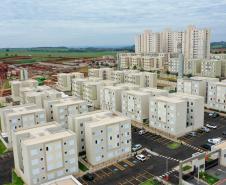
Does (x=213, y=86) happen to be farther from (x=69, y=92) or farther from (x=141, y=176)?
(x=69, y=92)

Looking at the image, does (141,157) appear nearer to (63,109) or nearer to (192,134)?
(192,134)

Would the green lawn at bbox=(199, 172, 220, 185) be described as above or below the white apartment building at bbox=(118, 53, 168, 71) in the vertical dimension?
below

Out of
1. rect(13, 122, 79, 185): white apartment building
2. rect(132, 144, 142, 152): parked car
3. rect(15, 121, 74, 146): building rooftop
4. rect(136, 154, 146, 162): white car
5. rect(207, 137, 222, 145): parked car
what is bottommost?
rect(136, 154, 146, 162): white car

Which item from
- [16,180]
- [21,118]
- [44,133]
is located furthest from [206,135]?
[21,118]

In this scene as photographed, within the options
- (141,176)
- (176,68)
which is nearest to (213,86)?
(141,176)


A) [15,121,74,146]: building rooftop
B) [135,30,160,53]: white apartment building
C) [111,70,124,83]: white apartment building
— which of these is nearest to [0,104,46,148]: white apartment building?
[15,121,74,146]: building rooftop

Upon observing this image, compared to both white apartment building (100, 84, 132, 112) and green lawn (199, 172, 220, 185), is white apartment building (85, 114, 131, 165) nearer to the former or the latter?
green lawn (199, 172, 220, 185)
